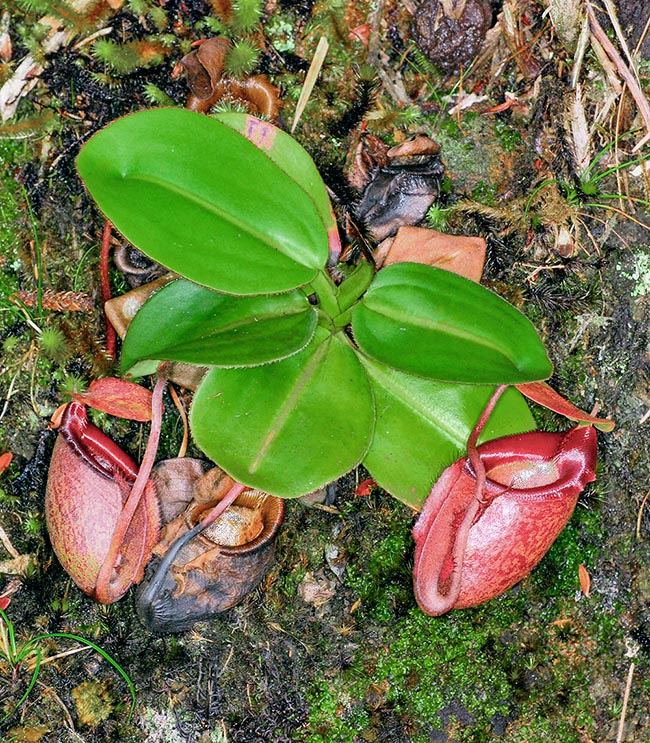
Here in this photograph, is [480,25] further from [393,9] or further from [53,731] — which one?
[53,731]

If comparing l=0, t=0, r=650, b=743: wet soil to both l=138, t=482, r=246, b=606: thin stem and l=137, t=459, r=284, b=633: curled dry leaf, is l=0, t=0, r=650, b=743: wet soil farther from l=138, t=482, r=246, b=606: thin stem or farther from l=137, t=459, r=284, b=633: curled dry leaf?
l=138, t=482, r=246, b=606: thin stem

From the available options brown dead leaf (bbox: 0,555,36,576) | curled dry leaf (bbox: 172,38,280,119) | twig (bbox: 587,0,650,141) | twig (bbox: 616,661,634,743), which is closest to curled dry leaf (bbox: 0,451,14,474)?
brown dead leaf (bbox: 0,555,36,576)

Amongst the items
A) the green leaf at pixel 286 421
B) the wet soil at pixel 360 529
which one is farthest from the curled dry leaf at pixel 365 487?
the green leaf at pixel 286 421

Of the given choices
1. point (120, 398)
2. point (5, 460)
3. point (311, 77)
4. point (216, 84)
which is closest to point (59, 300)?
point (120, 398)

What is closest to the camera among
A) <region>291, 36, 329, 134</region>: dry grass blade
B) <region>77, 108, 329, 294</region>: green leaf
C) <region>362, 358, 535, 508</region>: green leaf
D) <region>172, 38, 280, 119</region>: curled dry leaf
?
<region>77, 108, 329, 294</region>: green leaf

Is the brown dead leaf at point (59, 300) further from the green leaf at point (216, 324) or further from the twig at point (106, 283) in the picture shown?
the green leaf at point (216, 324)

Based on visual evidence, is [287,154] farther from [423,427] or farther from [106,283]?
[423,427]

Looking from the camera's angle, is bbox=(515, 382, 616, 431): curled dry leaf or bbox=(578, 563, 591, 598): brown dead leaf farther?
bbox=(578, 563, 591, 598): brown dead leaf
